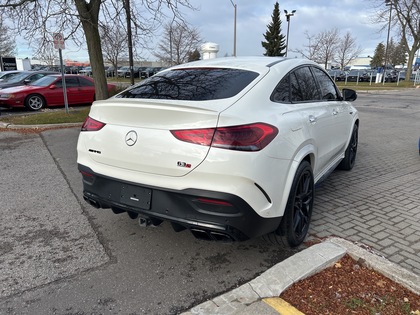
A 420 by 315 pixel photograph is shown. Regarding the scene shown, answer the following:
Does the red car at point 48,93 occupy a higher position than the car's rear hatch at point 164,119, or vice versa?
the car's rear hatch at point 164,119

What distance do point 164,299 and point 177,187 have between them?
836mm

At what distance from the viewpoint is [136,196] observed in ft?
8.77

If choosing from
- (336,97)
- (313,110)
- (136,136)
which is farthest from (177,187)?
(336,97)

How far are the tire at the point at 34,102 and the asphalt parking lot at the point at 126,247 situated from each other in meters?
8.40

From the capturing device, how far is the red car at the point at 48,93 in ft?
41.4

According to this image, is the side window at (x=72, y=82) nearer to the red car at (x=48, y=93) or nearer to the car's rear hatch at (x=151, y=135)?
the red car at (x=48, y=93)

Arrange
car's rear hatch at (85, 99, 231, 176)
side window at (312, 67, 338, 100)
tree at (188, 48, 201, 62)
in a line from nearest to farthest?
1. car's rear hatch at (85, 99, 231, 176)
2. side window at (312, 67, 338, 100)
3. tree at (188, 48, 201, 62)

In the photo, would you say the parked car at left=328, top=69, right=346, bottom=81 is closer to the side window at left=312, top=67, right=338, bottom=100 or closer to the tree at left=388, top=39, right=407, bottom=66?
the tree at left=388, top=39, right=407, bottom=66

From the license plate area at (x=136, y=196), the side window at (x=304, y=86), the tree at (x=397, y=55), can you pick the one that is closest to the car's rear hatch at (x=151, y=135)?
the license plate area at (x=136, y=196)

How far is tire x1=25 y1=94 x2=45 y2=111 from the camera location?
12.8 m

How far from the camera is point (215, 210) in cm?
242

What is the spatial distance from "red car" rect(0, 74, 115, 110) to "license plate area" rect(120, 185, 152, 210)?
39.5ft

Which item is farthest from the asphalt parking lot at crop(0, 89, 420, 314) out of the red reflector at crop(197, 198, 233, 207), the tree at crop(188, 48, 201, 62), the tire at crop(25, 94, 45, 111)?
the tree at crop(188, 48, 201, 62)

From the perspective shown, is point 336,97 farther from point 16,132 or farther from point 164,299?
point 16,132
